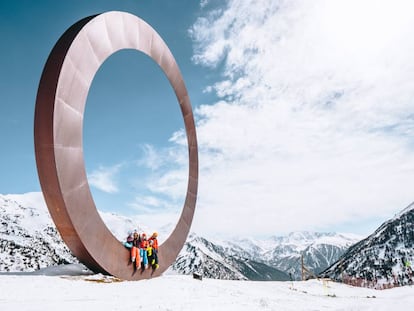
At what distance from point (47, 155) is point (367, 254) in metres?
136

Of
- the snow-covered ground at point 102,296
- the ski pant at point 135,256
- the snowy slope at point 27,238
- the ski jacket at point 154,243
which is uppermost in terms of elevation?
the snowy slope at point 27,238

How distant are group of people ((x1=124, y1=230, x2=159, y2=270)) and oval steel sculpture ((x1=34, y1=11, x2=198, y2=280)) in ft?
1.01

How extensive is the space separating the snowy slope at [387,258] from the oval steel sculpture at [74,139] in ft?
324

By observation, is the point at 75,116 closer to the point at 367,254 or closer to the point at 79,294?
the point at 79,294

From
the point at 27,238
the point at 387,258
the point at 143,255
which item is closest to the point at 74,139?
the point at 143,255

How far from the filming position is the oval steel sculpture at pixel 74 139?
10539 millimetres

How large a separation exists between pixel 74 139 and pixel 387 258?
129941mm

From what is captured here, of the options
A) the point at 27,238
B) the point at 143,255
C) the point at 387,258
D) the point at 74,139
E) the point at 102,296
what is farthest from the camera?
the point at 387,258

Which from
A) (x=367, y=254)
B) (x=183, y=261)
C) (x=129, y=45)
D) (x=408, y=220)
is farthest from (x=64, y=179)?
(x=183, y=261)

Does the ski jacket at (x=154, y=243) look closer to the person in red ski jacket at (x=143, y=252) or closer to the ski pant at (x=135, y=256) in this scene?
the person in red ski jacket at (x=143, y=252)

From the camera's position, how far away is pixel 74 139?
37.0ft

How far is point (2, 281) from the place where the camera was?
9.27 metres

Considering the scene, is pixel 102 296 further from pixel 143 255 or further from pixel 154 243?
pixel 154 243

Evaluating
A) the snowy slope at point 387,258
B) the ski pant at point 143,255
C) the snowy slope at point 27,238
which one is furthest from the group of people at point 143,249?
the snowy slope at point 387,258
